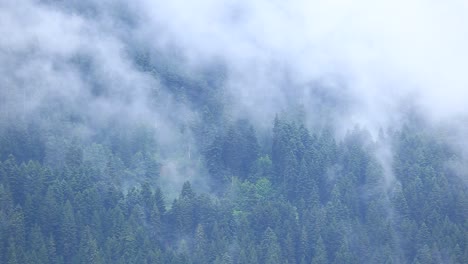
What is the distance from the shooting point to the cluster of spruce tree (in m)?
140

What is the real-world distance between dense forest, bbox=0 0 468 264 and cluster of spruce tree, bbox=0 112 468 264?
230 millimetres

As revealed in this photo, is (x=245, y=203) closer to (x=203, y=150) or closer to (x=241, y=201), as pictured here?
(x=241, y=201)

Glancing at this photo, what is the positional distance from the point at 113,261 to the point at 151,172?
2448 cm

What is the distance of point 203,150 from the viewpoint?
16512 cm

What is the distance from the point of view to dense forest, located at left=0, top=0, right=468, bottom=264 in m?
143

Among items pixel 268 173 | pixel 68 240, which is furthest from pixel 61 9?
pixel 68 240

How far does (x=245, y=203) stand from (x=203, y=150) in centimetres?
1366

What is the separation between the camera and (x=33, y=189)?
143 m

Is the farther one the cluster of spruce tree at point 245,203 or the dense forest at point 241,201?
the dense forest at point 241,201

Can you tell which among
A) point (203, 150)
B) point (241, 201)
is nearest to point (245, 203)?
point (241, 201)

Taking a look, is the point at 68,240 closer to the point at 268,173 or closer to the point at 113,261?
the point at 113,261

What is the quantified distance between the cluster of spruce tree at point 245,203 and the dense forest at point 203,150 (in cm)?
23

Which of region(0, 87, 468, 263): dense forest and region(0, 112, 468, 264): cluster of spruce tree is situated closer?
region(0, 112, 468, 264): cluster of spruce tree

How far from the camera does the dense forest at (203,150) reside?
143125 millimetres
